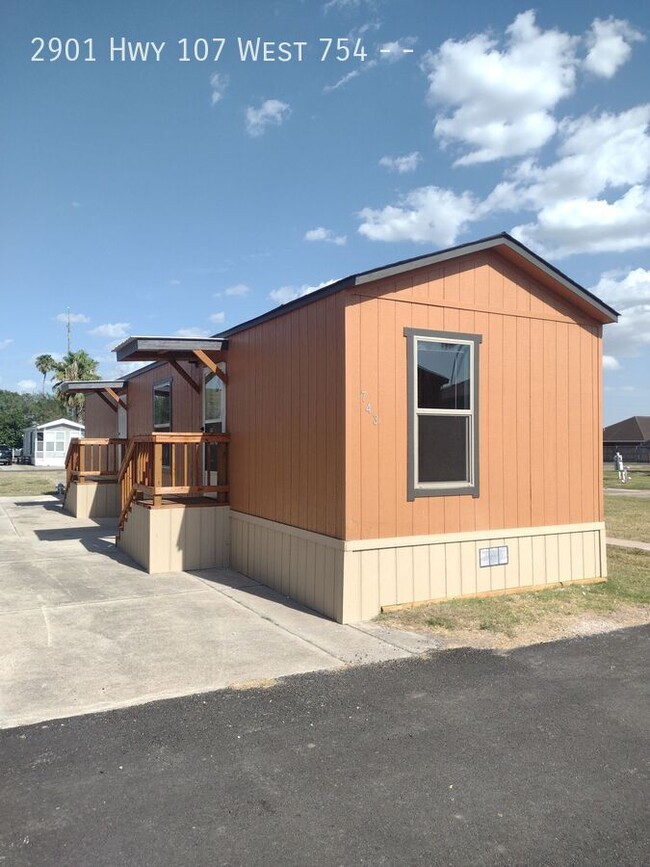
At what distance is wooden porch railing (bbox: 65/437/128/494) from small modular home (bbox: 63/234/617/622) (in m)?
5.87

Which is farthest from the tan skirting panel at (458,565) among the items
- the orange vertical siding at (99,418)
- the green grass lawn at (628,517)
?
the orange vertical siding at (99,418)

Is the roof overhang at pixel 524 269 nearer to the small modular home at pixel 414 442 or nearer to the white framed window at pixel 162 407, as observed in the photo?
the small modular home at pixel 414 442

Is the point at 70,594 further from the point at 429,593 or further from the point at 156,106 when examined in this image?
the point at 156,106

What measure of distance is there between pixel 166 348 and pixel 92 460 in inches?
277

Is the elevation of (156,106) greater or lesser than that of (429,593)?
greater

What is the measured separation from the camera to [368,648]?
16.4 ft

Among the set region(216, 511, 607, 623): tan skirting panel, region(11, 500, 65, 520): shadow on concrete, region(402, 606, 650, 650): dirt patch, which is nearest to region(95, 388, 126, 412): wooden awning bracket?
region(11, 500, 65, 520): shadow on concrete

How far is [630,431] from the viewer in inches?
2463

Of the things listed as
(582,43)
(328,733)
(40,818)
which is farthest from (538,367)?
(40,818)

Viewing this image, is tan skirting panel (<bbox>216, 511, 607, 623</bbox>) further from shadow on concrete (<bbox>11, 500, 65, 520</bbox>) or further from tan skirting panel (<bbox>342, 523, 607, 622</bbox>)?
shadow on concrete (<bbox>11, 500, 65, 520</bbox>)

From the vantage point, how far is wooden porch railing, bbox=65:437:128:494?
13539 mm

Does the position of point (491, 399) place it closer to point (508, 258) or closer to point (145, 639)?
point (508, 258)

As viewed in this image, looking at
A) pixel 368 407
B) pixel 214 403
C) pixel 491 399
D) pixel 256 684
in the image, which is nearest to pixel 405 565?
pixel 368 407

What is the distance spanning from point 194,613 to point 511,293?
15.4 ft
